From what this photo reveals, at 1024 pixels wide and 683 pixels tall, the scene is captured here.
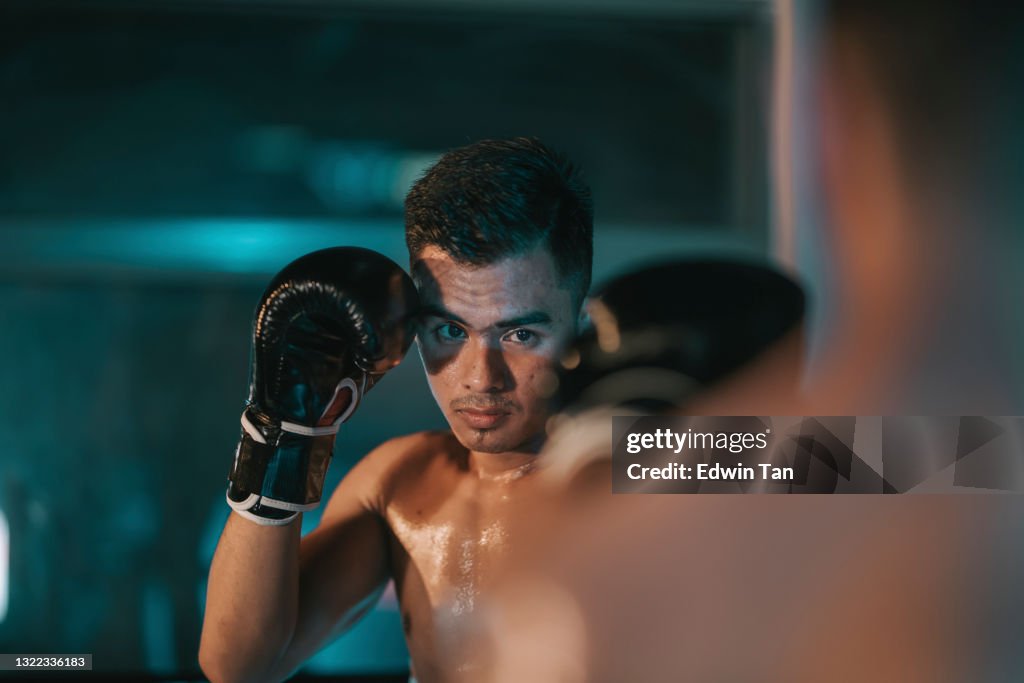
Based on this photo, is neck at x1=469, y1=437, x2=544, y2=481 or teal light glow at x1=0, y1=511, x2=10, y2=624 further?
teal light glow at x1=0, y1=511, x2=10, y2=624

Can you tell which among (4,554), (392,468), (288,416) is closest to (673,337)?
(392,468)

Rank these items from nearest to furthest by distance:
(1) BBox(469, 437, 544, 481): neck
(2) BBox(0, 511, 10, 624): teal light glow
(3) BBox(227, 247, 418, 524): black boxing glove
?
(3) BBox(227, 247, 418, 524): black boxing glove
(1) BBox(469, 437, 544, 481): neck
(2) BBox(0, 511, 10, 624): teal light glow

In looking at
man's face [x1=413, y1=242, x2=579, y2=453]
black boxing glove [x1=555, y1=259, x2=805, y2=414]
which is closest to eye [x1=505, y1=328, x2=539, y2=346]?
man's face [x1=413, y1=242, x2=579, y2=453]

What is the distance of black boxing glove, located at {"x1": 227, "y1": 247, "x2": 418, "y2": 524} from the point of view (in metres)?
0.98

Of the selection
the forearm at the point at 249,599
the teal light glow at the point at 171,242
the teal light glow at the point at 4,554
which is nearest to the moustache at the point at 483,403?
the forearm at the point at 249,599

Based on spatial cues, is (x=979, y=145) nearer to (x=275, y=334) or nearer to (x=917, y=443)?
(x=917, y=443)

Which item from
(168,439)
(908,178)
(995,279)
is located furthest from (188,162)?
(995,279)

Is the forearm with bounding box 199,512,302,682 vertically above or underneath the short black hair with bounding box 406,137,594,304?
underneath

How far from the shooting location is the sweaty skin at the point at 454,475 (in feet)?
3.47

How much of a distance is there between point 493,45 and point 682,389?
3.64 ft

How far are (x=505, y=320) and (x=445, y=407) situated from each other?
0.52 feet

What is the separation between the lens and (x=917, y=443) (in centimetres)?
120

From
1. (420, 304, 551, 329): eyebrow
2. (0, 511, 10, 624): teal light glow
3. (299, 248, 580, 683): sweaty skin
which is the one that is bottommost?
(0, 511, 10, 624): teal light glow

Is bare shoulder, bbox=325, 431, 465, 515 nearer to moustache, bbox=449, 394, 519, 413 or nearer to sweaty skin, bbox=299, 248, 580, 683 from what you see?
sweaty skin, bbox=299, 248, 580, 683
